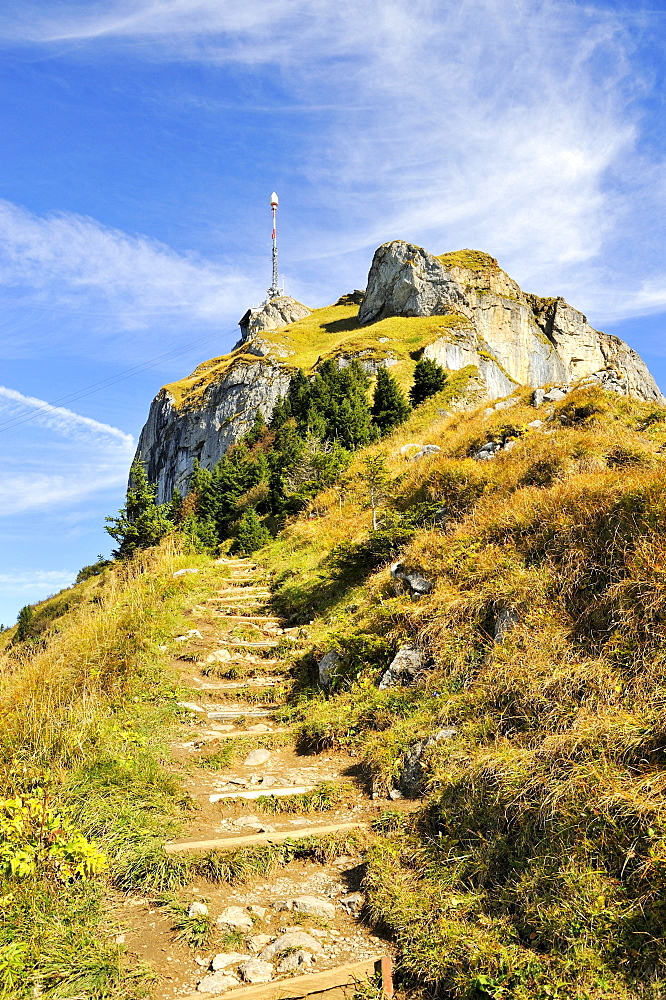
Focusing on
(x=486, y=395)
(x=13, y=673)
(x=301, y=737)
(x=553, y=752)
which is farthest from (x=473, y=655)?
(x=486, y=395)

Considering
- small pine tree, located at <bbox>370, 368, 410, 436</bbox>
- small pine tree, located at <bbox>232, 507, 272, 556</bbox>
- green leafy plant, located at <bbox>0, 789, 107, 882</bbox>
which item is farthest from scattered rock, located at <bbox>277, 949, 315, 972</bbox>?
small pine tree, located at <bbox>370, 368, 410, 436</bbox>

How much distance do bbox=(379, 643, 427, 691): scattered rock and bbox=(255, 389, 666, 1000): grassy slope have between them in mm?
174

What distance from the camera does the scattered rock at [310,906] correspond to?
4004 millimetres

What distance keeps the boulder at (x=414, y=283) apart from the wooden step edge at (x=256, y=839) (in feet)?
193

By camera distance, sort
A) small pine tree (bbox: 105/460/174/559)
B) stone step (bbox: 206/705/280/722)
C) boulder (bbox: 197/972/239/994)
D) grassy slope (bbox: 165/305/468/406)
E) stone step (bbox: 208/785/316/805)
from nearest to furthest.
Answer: boulder (bbox: 197/972/239/994)
stone step (bbox: 208/785/316/805)
stone step (bbox: 206/705/280/722)
small pine tree (bbox: 105/460/174/559)
grassy slope (bbox: 165/305/468/406)

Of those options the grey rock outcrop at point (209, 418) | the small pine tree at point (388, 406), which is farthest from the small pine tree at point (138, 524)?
→ the grey rock outcrop at point (209, 418)

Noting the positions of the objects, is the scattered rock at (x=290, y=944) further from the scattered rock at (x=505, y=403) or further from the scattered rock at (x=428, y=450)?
the scattered rock at (x=505, y=403)

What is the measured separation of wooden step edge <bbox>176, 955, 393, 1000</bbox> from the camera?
3.26 metres

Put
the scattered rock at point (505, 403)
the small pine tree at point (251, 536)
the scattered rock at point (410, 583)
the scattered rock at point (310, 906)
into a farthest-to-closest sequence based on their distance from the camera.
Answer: the small pine tree at point (251, 536) → the scattered rock at point (505, 403) → the scattered rock at point (410, 583) → the scattered rock at point (310, 906)

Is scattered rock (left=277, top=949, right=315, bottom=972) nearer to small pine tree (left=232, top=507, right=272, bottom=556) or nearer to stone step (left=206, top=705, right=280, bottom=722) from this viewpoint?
stone step (left=206, top=705, right=280, bottom=722)

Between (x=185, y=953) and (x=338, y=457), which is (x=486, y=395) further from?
(x=185, y=953)

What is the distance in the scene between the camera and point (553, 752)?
4105 millimetres

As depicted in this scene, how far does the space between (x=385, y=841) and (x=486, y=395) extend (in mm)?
31699

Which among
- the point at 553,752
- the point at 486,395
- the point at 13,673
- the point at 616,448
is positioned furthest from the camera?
the point at 486,395
